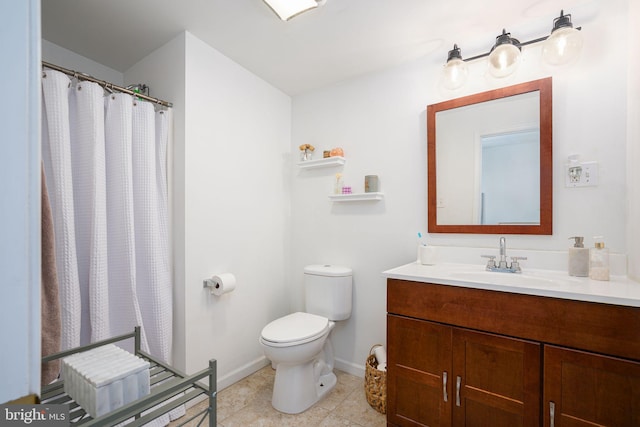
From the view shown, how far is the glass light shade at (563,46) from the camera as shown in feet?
4.51

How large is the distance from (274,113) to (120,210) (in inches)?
55.7

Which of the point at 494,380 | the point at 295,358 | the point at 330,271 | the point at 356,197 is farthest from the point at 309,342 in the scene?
the point at 356,197

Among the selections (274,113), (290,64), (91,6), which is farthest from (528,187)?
(91,6)

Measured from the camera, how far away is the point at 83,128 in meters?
1.46

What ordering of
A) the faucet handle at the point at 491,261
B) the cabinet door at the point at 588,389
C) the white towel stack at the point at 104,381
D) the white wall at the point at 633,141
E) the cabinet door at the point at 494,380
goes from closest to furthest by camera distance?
the white towel stack at the point at 104,381, the cabinet door at the point at 588,389, the cabinet door at the point at 494,380, the white wall at the point at 633,141, the faucet handle at the point at 491,261

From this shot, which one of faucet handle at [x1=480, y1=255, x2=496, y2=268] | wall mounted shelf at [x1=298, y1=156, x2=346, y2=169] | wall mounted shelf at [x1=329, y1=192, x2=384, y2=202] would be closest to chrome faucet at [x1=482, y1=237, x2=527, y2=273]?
faucet handle at [x1=480, y1=255, x2=496, y2=268]

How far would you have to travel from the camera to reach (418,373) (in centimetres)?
141

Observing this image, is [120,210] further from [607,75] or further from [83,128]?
[607,75]

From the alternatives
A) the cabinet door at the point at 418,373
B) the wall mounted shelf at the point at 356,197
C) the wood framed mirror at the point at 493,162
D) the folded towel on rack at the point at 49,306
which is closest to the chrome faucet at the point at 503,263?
the wood framed mirror at the point at 493,162

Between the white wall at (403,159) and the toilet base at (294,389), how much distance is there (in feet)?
1.63

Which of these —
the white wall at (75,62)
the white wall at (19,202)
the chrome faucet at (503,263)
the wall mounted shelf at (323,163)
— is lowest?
the chrome faucet at (503,263)

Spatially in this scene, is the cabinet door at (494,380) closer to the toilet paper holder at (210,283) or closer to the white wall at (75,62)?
the toilet paper holder at (210,283)

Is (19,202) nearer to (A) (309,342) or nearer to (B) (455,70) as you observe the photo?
(A) (309,342)

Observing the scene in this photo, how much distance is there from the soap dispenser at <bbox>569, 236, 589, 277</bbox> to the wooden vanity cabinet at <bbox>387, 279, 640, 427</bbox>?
16.7 inches
